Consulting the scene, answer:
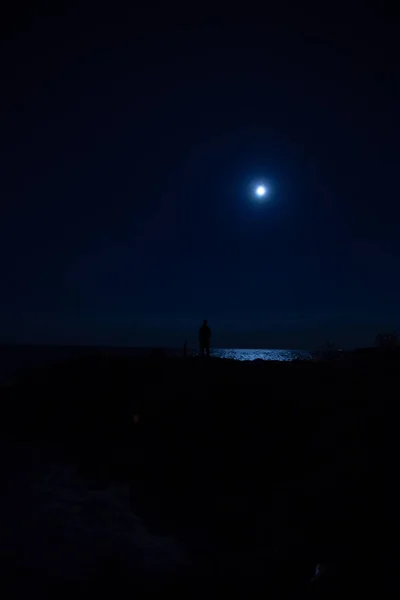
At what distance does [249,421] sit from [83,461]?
8.34 meters

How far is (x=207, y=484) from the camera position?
14609mm

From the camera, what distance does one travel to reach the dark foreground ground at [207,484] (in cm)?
948

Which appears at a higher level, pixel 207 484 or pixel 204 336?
pixel 204 336

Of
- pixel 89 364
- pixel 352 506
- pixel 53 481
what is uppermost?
pixel 89 364

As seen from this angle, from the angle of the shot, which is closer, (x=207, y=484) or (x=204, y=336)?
(x=207, y=484)

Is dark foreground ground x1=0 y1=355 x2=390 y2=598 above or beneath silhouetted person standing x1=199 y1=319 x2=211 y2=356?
beneath

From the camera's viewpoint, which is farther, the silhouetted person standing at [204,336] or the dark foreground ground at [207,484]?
the silhouetted person standing at [204,336]

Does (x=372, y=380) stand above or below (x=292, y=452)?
above

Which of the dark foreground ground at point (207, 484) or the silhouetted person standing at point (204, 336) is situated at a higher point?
the silhouetted person standing at point (204, 336)

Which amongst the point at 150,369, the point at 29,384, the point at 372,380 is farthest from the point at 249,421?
the point at 29,384

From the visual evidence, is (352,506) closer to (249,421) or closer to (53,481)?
(249,421)

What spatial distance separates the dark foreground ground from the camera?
9477 millimetres

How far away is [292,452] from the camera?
49.2 feet

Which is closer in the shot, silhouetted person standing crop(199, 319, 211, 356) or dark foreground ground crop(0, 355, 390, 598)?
dark foreground ground crop(0, 355, 390, 598)
